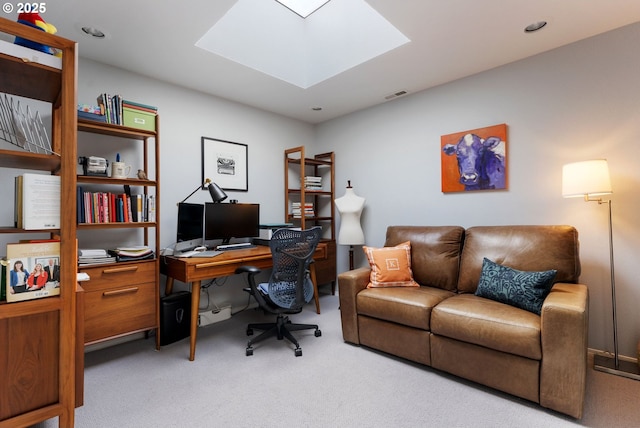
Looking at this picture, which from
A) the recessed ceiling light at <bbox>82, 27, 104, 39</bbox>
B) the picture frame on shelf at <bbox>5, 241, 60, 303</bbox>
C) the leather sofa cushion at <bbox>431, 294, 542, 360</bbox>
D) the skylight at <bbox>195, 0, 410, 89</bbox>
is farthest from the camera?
the skylight at <bbox>195, 0, 410, 89</bbox>

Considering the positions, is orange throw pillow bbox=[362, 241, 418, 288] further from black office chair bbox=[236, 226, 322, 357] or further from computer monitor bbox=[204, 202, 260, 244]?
computer monitor bbox=[204, 202, 260, 244]

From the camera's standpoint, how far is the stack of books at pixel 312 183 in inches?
155

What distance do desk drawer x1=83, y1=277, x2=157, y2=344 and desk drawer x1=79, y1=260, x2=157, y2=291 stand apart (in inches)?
1.2

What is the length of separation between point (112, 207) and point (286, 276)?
1451 millimetres

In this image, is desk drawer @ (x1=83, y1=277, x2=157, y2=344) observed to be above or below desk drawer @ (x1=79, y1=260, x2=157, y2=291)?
below

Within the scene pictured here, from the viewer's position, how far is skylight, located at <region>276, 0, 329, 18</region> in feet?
8.82

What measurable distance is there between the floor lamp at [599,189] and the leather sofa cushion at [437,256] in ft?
2.93

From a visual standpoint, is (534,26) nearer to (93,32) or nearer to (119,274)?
(93,32)

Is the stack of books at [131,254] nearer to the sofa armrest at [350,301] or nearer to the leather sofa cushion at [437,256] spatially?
the sofa armrest at [350,301]

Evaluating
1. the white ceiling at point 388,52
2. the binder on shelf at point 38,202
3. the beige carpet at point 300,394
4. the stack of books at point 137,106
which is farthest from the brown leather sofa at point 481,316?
the stack of books at point 137,106

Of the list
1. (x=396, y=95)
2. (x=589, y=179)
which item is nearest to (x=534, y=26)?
(x=589, y=179)

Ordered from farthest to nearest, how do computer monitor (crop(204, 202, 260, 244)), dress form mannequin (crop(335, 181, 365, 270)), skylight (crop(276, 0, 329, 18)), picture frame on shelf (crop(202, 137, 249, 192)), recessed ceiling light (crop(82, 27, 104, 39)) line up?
dress form mannequin (crop(335, 181, 365, 270)) < picture frame on shelf (crop(202, 137, 249, 192)) < computer monitor (crop(204, 202, 260, 244)) < skylight (crop(276, 0, 329, 18)) < recessed ceiling light (crop(82, 27, 104, 39))

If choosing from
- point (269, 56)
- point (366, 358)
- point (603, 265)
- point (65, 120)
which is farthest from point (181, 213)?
point (603, 265)

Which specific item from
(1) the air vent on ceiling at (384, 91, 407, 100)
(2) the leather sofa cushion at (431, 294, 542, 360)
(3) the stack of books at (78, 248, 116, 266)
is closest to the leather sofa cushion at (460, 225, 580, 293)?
(2) the leather sofa cushion at (431, 294, 542, 360)
